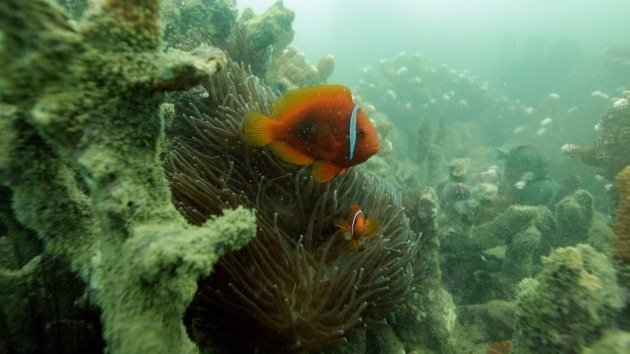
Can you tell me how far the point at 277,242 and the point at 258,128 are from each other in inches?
29.5

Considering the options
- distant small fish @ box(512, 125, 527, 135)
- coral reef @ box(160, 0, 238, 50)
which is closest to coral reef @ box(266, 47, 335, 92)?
coral reef @ box(160, 0, 238, 50)

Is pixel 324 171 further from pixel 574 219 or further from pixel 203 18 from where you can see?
pixel 574 219

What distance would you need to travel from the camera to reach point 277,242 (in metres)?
2.36

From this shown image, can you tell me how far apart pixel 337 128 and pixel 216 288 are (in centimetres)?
126

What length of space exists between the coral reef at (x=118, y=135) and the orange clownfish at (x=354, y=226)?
4.84 ft

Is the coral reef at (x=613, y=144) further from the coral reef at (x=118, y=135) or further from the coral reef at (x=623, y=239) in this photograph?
the coral reef at (x=118, y=135)

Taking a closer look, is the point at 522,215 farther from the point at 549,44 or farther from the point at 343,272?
the point at 549,44

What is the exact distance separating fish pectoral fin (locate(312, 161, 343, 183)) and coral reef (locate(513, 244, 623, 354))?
4.41 ft

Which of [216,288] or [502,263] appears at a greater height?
[216,288]

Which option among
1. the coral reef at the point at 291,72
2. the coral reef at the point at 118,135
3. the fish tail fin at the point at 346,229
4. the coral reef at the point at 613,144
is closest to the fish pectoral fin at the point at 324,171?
the fish tail fin at the point at 346,229

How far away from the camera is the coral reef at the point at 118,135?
1.12 meters

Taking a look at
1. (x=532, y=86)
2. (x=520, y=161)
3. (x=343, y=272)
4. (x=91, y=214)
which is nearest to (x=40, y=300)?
(x=91, y=214)

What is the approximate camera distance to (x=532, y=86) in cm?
3070

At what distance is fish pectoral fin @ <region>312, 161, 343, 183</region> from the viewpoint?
98.7 inches
